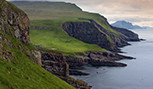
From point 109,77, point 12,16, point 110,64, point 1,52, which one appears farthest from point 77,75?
point 1,52

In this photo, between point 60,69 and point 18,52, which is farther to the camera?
point 60,69

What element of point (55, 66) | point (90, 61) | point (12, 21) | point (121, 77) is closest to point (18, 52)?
point (12, 21)

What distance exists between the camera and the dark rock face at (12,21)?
6941 centimetres

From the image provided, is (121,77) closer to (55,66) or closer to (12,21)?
(55,66)

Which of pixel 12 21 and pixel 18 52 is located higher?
pixel 12 21

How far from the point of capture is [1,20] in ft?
218

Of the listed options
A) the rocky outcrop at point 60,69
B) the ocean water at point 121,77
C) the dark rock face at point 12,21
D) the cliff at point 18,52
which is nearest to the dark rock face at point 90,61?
the ocean water at point 121,77

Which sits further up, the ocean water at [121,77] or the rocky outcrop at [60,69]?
the rocky outcrop at [60,69]

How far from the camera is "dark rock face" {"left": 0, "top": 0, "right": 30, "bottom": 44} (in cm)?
6941

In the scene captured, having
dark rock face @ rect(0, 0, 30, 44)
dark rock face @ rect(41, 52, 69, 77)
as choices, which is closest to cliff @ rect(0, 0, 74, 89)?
dark rock face @ rect(0, 0, 30, 44)

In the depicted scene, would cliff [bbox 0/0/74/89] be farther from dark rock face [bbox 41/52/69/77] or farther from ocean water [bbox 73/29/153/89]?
ocean water [bbox 73/29/153/89]

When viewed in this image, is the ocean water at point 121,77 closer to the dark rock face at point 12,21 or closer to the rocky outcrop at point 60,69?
the rocky outcrop at point 60,69

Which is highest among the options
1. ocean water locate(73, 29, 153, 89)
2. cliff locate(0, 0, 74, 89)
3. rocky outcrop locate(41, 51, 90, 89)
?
cliff locate(0, 0, 74, 89)

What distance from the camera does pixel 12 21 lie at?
78000 millimetres
